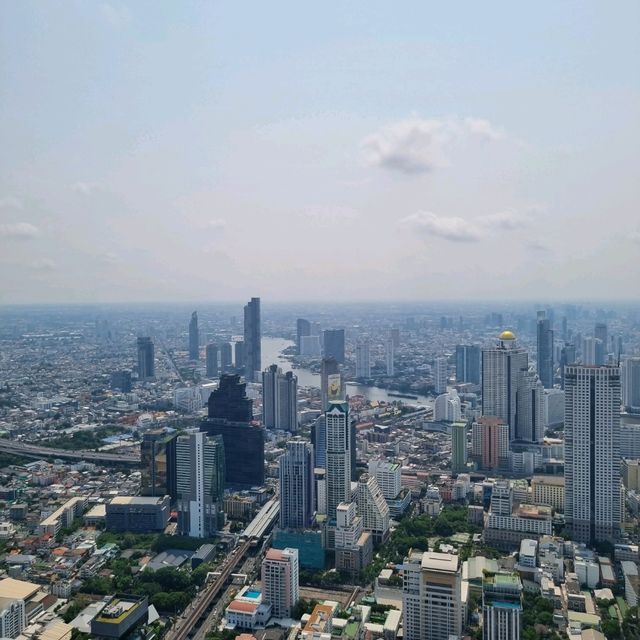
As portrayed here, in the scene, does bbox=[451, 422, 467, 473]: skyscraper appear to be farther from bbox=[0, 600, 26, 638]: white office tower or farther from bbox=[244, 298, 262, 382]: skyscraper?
bbox=[244, 298, 262, 382]: skyscraper

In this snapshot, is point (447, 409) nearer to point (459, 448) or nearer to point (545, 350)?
point (459, 448)

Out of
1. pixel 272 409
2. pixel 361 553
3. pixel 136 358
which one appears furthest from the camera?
pixel 136 358

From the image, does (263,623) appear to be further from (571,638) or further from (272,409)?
(272,409)

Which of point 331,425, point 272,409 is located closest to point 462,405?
point 272,409

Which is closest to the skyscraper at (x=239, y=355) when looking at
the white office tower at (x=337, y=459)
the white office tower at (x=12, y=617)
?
the white office tower at (x=337, y=459)

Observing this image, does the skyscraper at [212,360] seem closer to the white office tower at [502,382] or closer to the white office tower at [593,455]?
the white office tower at [502,382]

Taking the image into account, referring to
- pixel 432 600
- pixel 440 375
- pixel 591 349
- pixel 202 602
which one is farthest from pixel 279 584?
pixel 440 375
